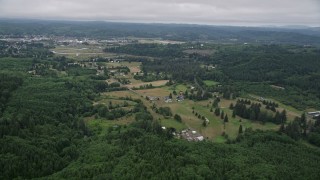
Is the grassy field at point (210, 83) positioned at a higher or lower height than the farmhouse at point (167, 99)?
higher

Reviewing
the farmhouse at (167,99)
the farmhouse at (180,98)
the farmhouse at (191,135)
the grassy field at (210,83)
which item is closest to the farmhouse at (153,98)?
the farmhouse at (167,99)

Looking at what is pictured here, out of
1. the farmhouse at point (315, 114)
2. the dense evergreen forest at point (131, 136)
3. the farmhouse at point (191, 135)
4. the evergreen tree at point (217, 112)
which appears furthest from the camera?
the farmhouse at point (315, 114)

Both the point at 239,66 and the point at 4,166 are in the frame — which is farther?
the point at 239,66

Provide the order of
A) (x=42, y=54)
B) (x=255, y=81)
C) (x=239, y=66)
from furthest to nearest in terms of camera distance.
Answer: (x=42, y=54) < (x=239, y=66) < (x=255, y=81)

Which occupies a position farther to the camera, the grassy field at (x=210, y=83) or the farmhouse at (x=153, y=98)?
the grassy field at (x=210, y=83)

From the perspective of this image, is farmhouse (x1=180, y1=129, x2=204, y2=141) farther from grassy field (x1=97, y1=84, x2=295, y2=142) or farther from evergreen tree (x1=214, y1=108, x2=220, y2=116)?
evergreen tree (x1=214, y1=108, x2=220, y2=116)

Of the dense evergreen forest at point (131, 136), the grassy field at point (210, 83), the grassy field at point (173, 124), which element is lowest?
the grassy field at point (173, 124)

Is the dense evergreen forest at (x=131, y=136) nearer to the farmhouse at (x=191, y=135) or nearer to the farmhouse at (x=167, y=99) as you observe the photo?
the farmhouse at (x=167, y=99)

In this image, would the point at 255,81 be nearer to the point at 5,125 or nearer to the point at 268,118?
the point at 268,118

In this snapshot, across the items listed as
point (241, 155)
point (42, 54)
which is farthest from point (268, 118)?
point (42, 54)

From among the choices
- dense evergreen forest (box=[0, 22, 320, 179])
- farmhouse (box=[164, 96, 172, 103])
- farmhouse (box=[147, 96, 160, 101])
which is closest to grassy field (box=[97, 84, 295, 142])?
farmhouse (box=[164, 96, 172, 103])

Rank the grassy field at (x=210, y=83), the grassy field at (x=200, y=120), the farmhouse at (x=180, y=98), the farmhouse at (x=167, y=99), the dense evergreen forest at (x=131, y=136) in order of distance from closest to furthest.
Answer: the dense evergreen forest at (x=131, y=136) < the grassy field at (x=200, y=120) < the farmhouse at (x=167, y=99) < the farmhouse at (x=180, y=98) < the grassy field at (x=210, y=83)
